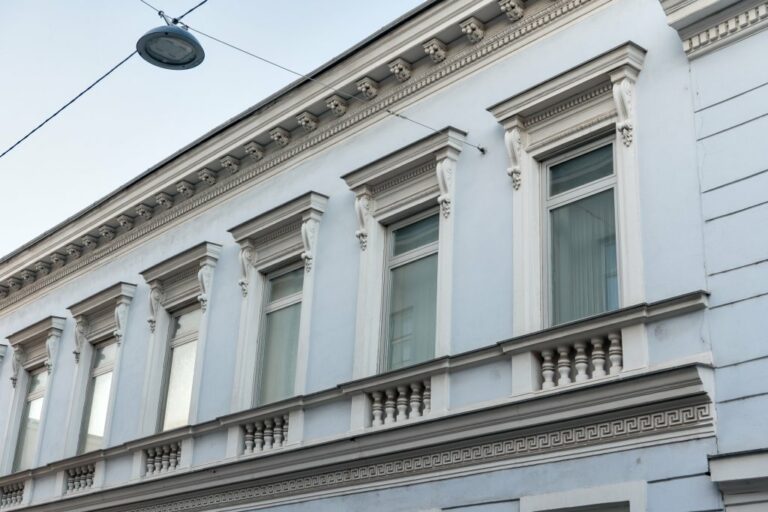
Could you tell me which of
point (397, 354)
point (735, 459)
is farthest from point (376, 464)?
point (735, 459)

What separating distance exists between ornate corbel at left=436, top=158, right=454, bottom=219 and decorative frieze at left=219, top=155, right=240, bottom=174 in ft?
14.4

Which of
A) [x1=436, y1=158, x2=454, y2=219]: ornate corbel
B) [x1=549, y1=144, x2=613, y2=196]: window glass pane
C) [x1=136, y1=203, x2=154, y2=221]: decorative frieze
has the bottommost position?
[x1=549, y1=144, x2=613, y2=196]: window glass pane

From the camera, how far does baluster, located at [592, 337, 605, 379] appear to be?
9484 mm

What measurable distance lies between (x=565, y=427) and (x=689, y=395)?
126 cm

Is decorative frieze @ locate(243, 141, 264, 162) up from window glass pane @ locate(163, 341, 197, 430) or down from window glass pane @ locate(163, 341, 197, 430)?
up

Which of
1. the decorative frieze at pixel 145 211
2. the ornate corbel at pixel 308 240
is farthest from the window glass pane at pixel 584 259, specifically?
the decorative frieze at pixel 145 211

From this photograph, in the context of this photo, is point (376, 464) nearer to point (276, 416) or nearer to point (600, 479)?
point (276, 416)

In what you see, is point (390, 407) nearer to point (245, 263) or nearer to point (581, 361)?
point (581, 361)

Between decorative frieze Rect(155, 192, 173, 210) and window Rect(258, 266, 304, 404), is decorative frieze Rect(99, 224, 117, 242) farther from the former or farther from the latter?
window Rect(258, 266, 304, 404)

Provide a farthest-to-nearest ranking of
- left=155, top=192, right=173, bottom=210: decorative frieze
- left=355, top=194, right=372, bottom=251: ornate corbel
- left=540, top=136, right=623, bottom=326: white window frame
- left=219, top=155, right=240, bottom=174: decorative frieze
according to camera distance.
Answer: left=155, top=192, right=173, bottom=210: decorative frieze
left=219, top=155, right=240, bottom=174: decorative frieze
left=355, top=194, right=372, bottom=251: ornate corbel
left=540, top=136, right=623, bottom=326: white window frame

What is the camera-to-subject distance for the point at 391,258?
12664mm

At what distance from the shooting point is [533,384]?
32.7 ft

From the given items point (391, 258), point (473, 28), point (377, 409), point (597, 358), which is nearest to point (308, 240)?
point (391, 258)

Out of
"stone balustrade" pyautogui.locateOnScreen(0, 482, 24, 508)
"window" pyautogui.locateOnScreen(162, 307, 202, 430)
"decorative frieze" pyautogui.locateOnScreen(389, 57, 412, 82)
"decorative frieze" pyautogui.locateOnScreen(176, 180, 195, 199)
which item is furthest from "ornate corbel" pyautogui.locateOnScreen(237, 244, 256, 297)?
"stone balustrade" pyautogui.locateOnScreen(0, 482, 24, 508)
